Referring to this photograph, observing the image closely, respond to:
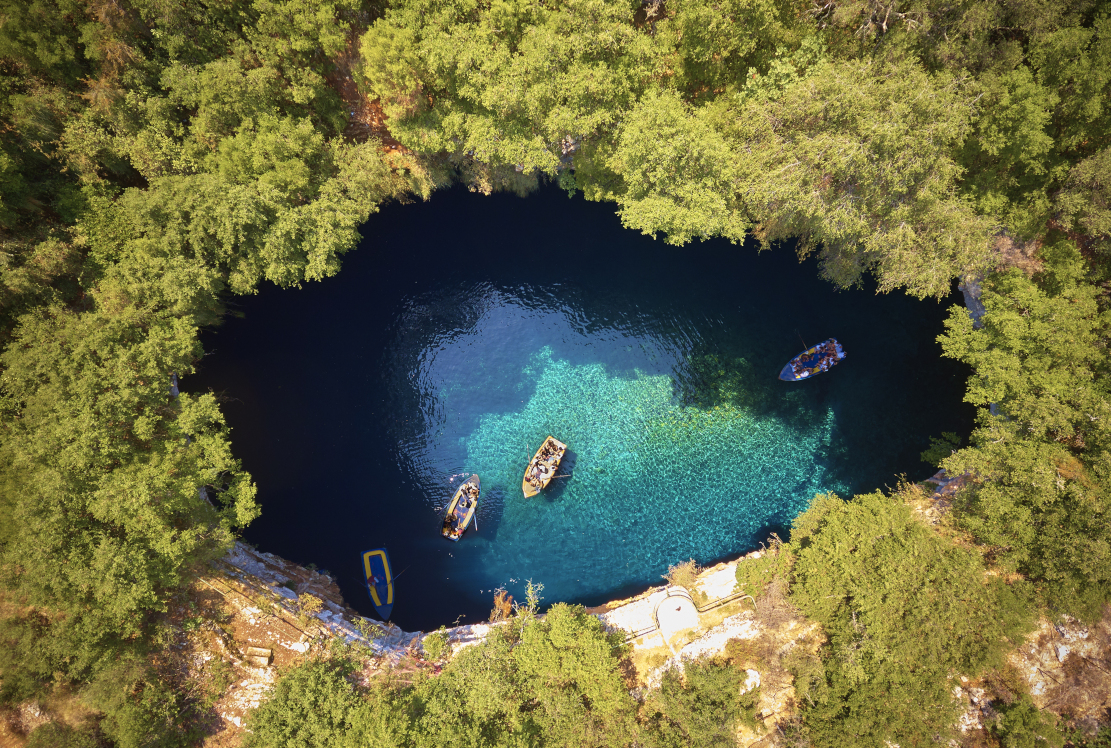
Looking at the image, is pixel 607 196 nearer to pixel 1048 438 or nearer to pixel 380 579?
pixel 1048 438

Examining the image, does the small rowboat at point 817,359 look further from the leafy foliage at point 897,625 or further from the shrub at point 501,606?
the shrub at point 501,606

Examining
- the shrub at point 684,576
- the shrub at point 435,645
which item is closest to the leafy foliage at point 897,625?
the shrub at point 684,576

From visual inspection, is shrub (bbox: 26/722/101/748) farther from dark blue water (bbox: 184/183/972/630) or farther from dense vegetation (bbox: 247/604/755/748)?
dark blue water (bbox: 184/183/972/630)

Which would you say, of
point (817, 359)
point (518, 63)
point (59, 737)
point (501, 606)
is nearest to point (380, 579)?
point (501, 606)

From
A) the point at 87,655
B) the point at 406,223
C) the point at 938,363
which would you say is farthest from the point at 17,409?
the point at 938,363

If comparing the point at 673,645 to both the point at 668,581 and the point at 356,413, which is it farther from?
the point at 356,413
